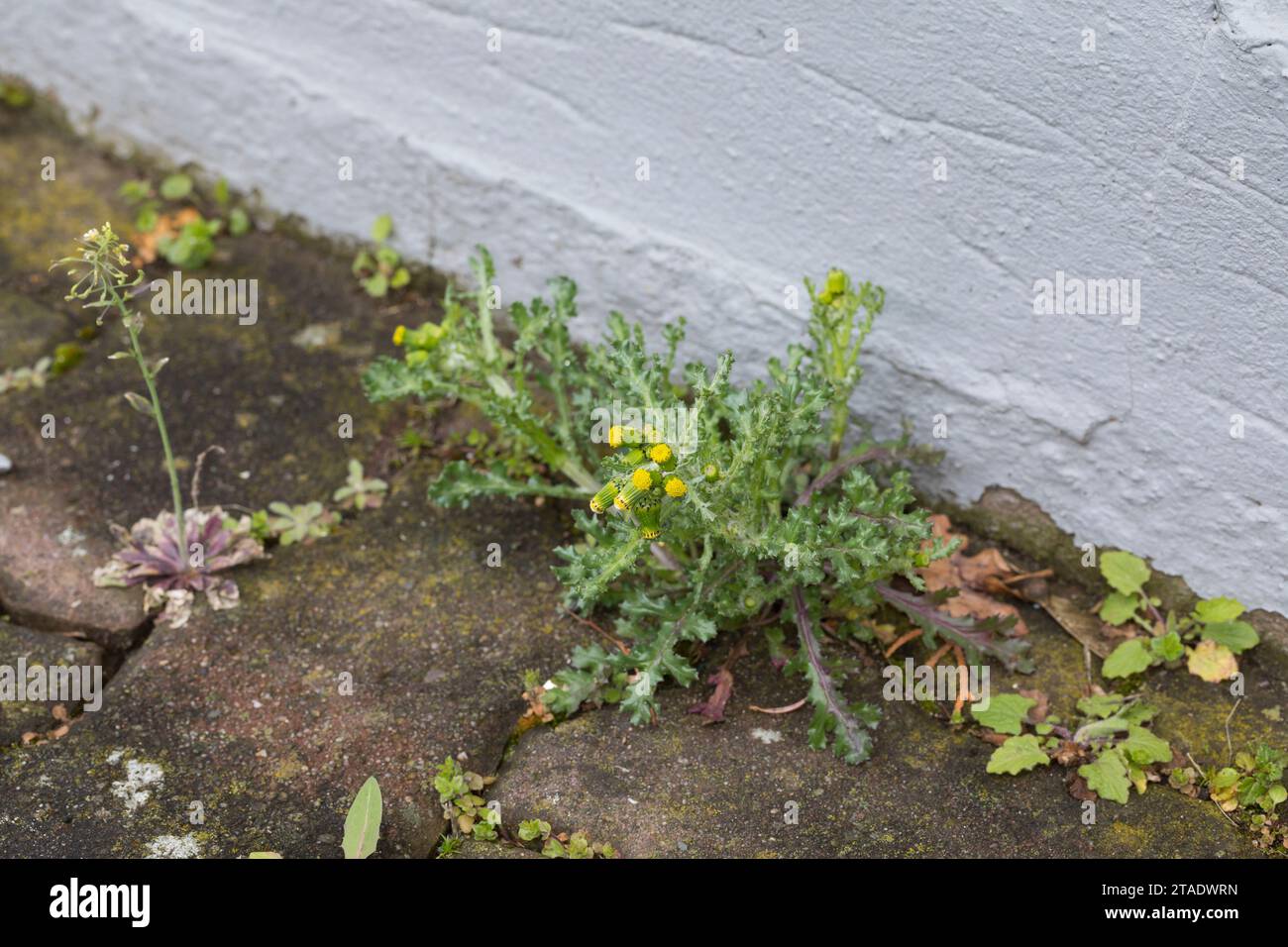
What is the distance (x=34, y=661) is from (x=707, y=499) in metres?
1.58

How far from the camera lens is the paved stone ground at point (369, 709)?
2.57 metres

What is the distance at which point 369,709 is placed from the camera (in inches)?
110

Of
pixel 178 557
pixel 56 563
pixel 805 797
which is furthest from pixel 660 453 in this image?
pixel 56 563

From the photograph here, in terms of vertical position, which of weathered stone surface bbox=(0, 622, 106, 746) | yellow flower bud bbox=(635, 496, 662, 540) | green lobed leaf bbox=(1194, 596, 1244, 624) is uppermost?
yellow flower bud bbox=(635, 496, 662, 540)

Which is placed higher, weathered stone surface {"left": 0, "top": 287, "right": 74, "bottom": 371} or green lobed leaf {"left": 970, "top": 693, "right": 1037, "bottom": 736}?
weathered stone surface {"left": 0, "top": 287, "right": 74, "bottom": 371}

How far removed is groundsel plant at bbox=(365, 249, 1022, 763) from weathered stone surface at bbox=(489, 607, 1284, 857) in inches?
3.5

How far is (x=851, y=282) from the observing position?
3068mm

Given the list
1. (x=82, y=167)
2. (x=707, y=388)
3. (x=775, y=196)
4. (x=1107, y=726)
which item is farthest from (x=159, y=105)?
(x=1107, y=726)

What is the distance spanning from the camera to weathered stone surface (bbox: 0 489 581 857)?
8.41 ft

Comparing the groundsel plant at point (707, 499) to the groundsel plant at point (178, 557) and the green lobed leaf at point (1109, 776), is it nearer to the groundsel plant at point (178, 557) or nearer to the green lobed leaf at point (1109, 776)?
the green lobed leaf at point (1109, 776)

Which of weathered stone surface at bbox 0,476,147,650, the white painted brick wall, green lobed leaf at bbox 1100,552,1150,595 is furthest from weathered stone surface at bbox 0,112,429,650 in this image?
green lobed leaf at bbox 1100,552,1150,595

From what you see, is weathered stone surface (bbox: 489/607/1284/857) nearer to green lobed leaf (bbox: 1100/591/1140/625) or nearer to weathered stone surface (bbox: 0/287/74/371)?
green lobed leaf (bbox: 1100/591/1140/625)

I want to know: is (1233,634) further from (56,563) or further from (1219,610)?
(56,563)
